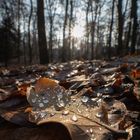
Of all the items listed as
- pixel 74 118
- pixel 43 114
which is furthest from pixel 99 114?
pixel 43 114

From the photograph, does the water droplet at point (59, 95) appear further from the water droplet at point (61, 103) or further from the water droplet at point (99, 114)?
the water droplet at point (99, 114)

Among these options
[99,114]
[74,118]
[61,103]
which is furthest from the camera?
[61,103]

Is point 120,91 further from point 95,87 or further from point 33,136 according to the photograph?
point 33,136

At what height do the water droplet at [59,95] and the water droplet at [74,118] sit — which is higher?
the water droplet at [59,95]

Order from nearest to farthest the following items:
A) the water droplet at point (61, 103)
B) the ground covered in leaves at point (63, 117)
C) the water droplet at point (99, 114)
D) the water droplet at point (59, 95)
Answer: the ground covered in leaves at point (63, 117) → the water droplet at point (99, 114) → the water droplet at point (61, 103) → the water droplet at point (59, 95)

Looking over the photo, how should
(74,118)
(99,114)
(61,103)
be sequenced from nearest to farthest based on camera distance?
(74,118) < (99,114) < (61,103)

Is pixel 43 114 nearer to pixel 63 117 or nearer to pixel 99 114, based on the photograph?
pixel 63 117

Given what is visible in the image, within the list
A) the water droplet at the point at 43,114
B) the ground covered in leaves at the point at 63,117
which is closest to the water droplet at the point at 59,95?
the ground covered in leaves at the point at 63,117

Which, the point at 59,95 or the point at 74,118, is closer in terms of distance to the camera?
the point at 74,118

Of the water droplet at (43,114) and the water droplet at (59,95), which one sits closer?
the water droplet at (43,114)

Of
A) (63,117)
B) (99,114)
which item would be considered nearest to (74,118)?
(63,117)

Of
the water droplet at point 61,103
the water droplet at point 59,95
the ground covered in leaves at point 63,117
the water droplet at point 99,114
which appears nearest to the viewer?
the ground covered in leaves at point 63,117
